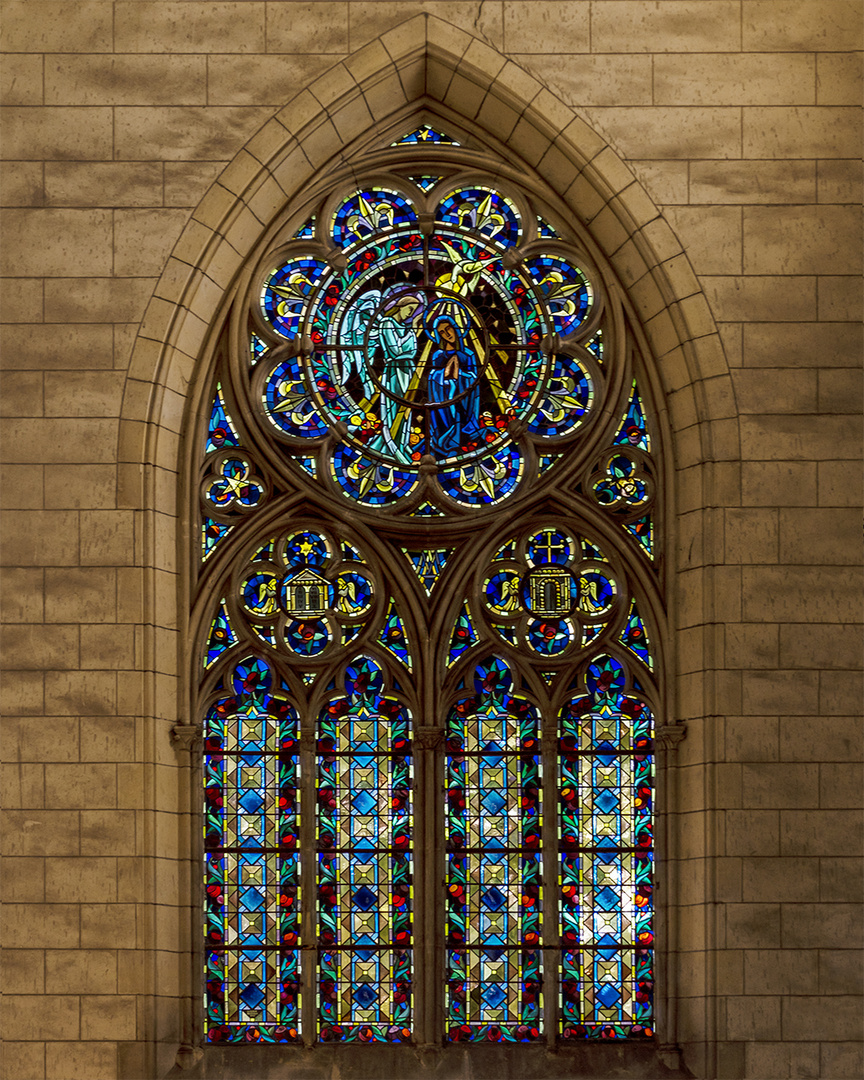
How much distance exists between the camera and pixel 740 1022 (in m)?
9.32

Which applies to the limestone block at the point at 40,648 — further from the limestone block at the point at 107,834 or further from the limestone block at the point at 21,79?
the limestone block at the point at 21,79

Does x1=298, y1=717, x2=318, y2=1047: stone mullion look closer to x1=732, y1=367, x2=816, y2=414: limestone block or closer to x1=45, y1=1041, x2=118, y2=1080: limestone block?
x1=45, y1=1041, x2=118, y2=1080: limestone block

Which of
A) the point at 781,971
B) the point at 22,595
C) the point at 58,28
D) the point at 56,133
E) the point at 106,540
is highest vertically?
the point at 58,28

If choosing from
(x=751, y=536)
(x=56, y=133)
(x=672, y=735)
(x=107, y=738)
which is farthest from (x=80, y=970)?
(x=56, y=133)

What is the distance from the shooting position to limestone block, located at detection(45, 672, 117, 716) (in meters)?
9.50

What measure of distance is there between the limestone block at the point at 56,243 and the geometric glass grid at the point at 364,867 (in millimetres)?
2716

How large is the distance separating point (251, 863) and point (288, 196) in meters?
3.82

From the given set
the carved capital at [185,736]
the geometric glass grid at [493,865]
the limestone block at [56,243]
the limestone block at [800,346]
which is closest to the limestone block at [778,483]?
the limestone block at [800,346]

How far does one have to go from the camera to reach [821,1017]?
367 inches

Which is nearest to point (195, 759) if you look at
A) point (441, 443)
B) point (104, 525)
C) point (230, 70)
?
point (104, 525)

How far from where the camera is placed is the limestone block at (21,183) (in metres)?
9.88

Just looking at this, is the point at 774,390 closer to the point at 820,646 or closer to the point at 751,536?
the point at 751,536

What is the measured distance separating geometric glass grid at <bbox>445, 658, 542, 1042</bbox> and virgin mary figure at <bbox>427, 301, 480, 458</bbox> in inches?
51.3

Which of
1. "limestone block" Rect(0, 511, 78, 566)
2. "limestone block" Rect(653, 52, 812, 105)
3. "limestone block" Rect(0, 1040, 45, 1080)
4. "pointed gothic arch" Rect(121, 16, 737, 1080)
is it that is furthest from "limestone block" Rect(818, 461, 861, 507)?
"limestone block" Rect(0, 1040, 45, 1080)
